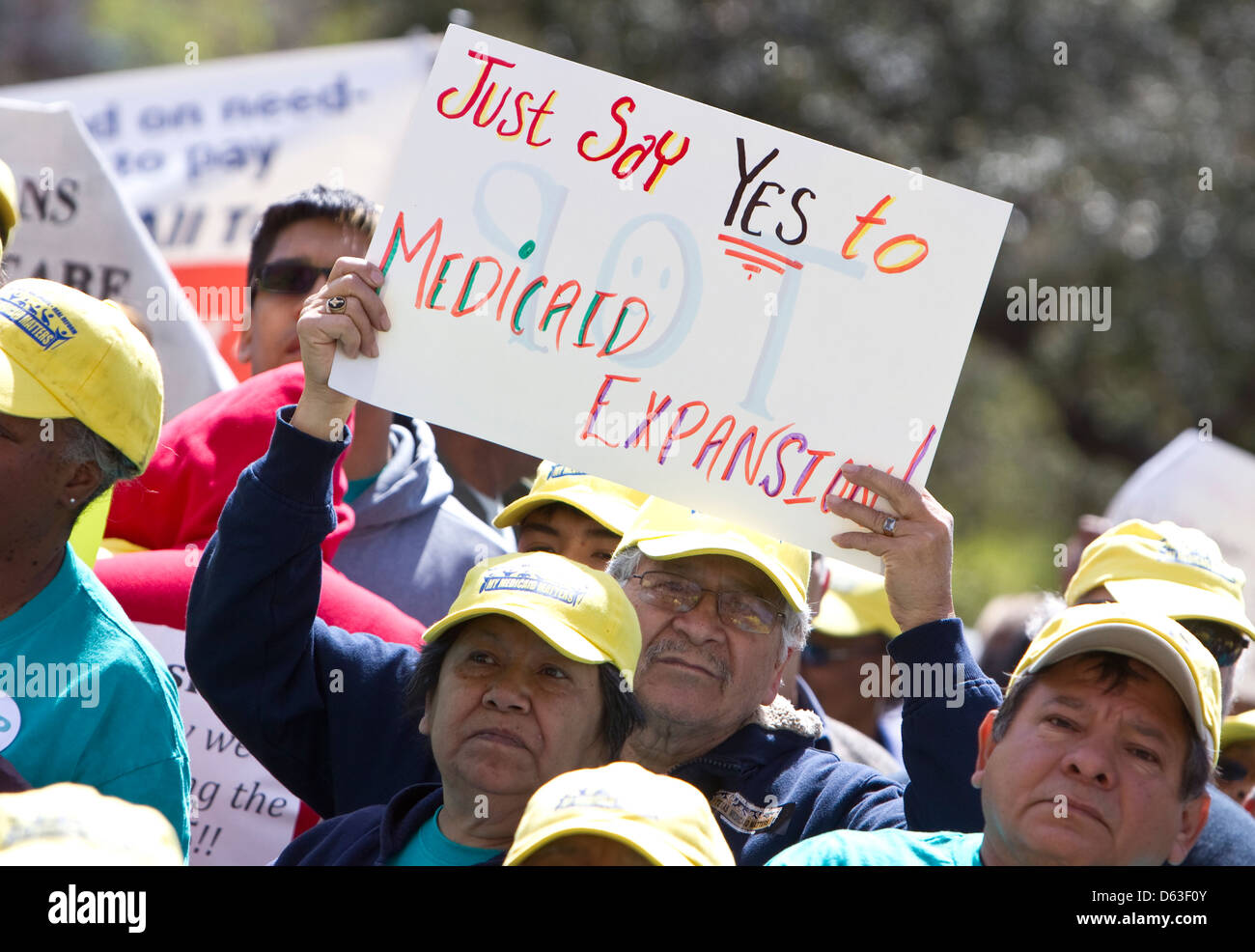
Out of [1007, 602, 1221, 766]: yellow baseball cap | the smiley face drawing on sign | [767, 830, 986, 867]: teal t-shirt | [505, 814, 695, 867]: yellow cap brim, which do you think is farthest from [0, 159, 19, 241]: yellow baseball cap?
[1007, 602, 1221, 766]: yellow baseball cap

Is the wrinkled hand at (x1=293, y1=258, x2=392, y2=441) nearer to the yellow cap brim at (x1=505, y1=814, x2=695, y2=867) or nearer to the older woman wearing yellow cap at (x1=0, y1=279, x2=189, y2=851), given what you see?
the older woman wearing yellow cap at (x1=0, y1=279, x2=189, y2=851)

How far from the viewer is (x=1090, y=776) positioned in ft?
7.66

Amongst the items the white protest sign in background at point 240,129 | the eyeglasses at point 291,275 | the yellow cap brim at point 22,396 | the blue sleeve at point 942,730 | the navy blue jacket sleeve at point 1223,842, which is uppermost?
the white protest sign in background at point 240,129

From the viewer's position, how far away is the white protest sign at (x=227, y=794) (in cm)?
320

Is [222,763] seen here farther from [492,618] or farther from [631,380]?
[631,380]

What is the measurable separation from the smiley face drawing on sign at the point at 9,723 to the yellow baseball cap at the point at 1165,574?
6.64 ft

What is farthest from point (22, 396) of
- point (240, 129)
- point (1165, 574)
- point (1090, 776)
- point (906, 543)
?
point (240, 129)

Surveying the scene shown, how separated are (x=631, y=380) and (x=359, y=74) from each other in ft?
11.3

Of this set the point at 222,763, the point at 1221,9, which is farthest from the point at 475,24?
the point at 222,763

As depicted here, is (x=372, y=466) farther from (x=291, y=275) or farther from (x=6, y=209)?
(x=6, y=209)

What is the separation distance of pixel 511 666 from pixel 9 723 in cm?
74

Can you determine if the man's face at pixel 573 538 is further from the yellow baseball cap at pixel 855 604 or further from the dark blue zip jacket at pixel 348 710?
the yellow baseball cap at pixel 855 604

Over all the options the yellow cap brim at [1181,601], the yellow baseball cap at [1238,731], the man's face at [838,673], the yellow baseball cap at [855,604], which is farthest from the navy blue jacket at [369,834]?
the yellow baseball cap at [855,604]

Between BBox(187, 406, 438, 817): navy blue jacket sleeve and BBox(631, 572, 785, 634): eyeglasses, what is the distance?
454 mm
